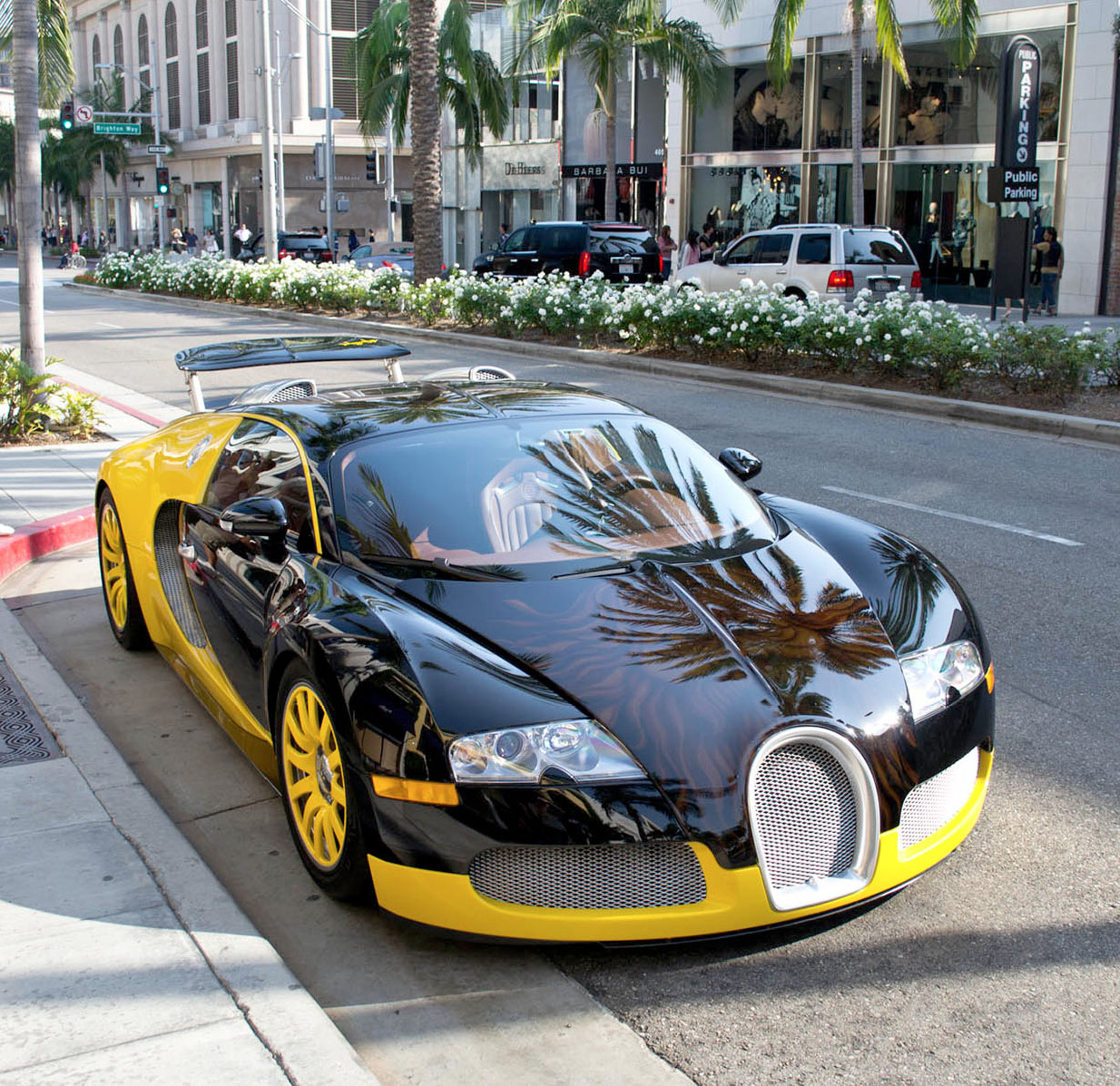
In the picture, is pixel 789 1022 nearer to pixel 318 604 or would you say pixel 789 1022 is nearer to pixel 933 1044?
pixel 933 1044

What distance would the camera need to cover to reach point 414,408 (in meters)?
4.86

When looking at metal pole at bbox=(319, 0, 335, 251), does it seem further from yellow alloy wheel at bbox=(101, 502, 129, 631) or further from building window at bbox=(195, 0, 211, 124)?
yellow alloy wheel at bbox=(101, 502, 129, 631)

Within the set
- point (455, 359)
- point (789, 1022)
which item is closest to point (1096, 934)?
point (789, 1022)

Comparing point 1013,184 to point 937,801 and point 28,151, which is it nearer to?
point 28,151

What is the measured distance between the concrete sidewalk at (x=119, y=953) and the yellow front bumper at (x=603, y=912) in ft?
1.25

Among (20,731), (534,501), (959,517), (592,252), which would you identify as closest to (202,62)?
(592,252)

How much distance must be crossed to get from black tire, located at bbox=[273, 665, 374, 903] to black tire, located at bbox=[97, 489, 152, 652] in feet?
7.07

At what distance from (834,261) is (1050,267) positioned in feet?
24.0

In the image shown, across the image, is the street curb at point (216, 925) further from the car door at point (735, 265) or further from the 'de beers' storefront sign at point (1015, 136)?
the 'de beers' storefront sign at point (1015, 136)

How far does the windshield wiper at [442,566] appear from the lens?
13.3 feet

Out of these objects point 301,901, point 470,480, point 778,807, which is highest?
point 470,480

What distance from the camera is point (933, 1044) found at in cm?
312

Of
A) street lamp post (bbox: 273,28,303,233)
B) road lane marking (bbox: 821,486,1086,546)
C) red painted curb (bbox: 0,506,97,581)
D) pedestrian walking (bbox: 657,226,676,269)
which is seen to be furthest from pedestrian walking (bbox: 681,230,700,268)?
street lamp post (bbox: 273,28,303,233)

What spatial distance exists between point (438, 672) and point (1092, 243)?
27.2 m
